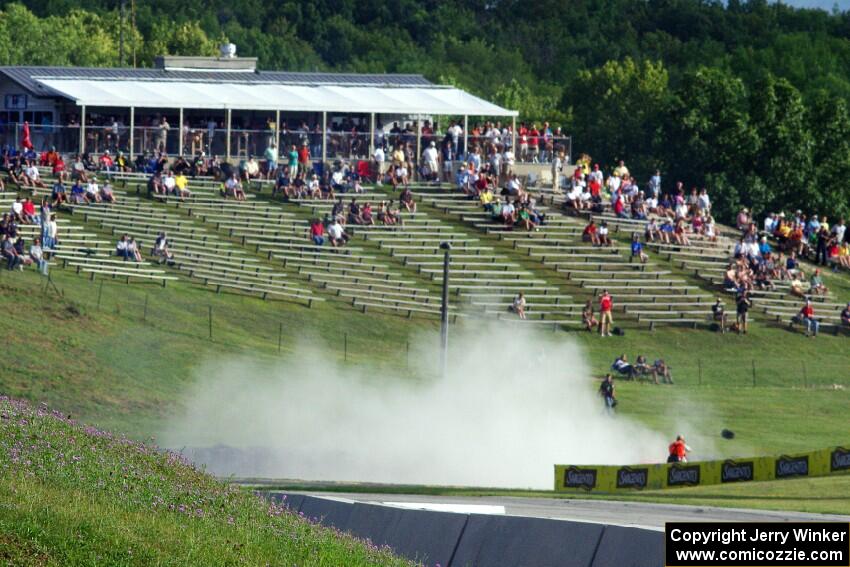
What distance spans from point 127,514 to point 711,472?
20.3 m

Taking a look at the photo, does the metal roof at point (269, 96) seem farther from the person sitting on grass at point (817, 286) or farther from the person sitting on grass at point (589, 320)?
the person sitting on grass at point (589, 320)

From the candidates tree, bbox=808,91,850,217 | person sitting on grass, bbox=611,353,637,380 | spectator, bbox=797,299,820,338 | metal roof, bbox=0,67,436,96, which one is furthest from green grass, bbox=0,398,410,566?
tree, bbox=808,91,850,217

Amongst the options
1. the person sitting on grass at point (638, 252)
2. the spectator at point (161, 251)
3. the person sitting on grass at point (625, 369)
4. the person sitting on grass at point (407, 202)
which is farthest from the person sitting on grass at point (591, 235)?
the spectator at point (161, 251)

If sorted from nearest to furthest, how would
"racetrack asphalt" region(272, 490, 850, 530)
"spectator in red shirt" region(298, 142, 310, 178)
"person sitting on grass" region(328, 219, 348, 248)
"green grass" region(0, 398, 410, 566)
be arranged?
"green grass" region(0, 398, 410, 566)
"racetrack asphalt" region(272, 490, 850, 530)
"person sitting on grass" region(328, 219, 348, 248)
"spectator in red shirt" region(298, 142, 310, 178)

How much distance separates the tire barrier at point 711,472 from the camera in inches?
1503

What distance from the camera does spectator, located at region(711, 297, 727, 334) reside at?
65750 millimetres

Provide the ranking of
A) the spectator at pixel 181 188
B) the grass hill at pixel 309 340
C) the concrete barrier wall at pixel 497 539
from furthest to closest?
the spectator at pixel 181 188 → the grass hill at pixel 309 340 → the concrete barrier wall at pixel 497 539

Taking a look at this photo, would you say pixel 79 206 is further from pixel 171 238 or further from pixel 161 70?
pixel 161 70

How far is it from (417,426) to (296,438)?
403 cm

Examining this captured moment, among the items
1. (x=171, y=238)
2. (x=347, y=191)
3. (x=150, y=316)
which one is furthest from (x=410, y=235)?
(x=150, y=316)

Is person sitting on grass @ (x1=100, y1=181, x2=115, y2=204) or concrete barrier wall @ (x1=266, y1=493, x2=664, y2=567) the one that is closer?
concrete barrier wall @ (x1=266, y1=493, x2=664, y2=567)

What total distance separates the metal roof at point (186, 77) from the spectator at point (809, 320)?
26280mm

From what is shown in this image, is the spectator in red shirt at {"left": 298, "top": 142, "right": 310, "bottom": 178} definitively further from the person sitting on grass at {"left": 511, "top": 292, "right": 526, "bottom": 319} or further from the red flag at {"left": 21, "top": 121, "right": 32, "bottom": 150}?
the person sitting on grass at {"left": 511, "top": 292, "right": 526, "bottom": 319}

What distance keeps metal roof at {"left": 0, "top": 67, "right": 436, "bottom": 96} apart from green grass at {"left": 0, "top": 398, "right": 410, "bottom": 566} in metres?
50.9
